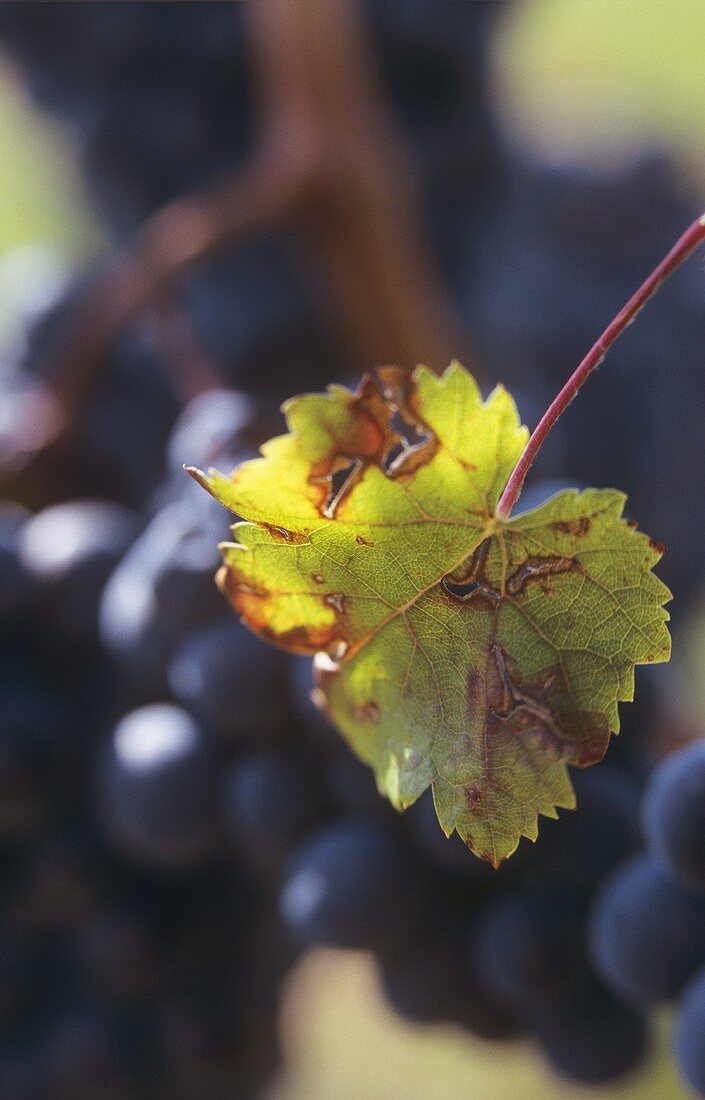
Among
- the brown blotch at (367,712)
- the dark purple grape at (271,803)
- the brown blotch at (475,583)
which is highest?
the brown blotch at (475,583)

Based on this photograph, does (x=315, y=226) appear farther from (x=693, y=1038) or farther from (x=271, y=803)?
(x=693, y=1038)

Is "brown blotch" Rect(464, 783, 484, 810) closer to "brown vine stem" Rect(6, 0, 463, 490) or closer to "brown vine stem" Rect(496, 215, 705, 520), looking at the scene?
"brown vine stem" Rect(496, 215, 705, 520)

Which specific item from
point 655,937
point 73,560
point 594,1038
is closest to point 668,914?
point 655,937

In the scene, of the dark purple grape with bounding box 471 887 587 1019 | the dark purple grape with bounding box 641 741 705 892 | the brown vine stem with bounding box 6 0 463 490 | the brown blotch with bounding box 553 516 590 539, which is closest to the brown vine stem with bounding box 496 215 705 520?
the brown blotch with bounding box 553 516 590 539

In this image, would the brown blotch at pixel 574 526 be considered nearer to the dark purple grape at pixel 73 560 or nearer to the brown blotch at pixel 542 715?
the brown blotch at pixel 542 715

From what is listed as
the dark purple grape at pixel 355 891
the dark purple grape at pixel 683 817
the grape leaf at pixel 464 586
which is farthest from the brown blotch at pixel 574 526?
the dark purple grape at pixel 355 891

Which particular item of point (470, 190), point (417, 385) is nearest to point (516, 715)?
point (417, 385)
